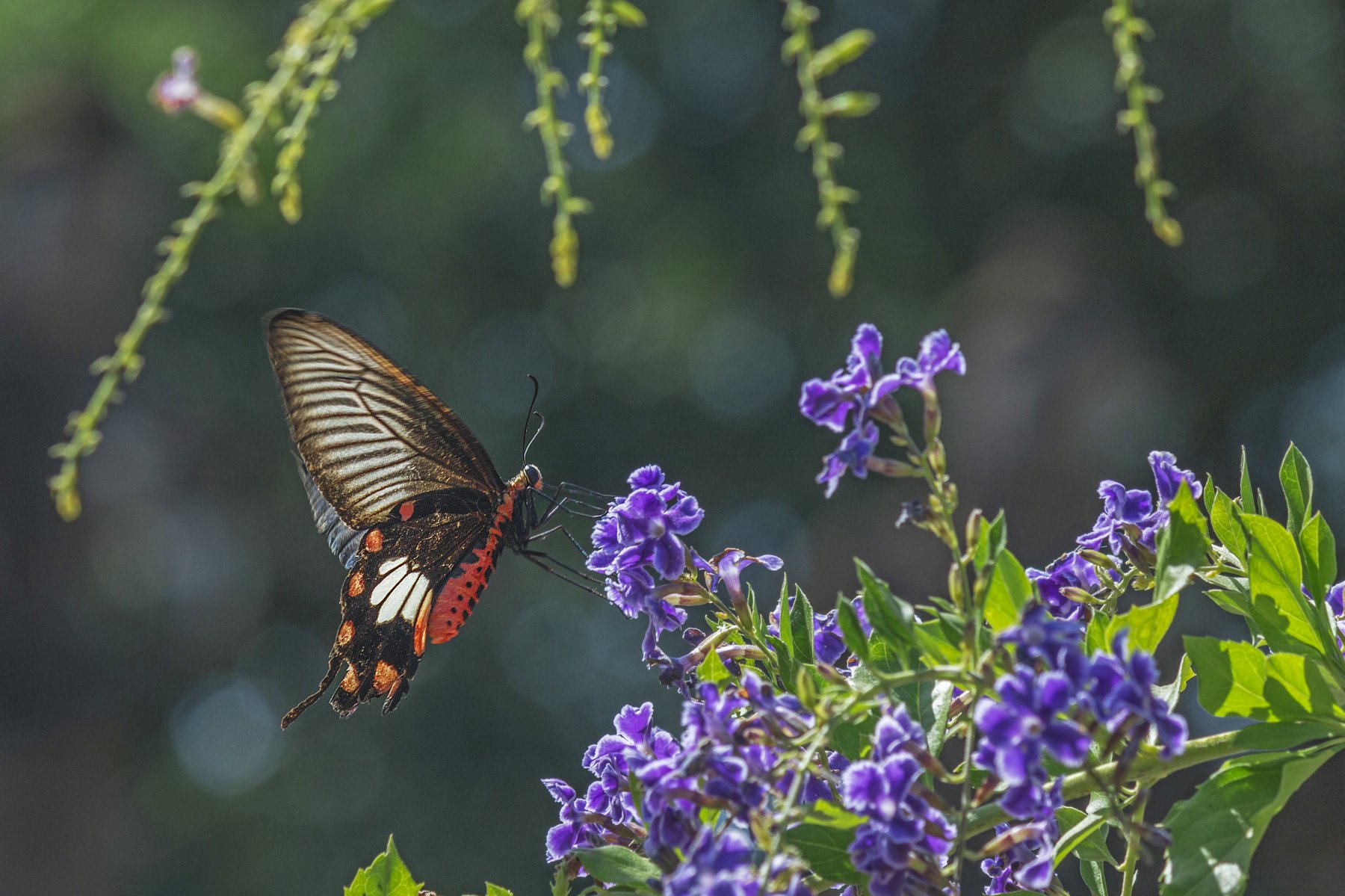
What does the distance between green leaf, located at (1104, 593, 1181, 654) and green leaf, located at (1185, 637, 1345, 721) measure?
4cm

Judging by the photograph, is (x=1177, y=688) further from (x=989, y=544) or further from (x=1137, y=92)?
(x=1137, y=92)

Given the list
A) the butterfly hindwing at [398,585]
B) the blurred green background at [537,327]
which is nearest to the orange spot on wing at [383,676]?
the butterfly hindwing at [398,585]

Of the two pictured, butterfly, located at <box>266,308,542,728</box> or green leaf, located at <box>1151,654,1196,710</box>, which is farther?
butterfly, located at <box>266,308,542,728</box>

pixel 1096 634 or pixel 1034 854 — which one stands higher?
pixel 1096 634

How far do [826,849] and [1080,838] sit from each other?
300 mm

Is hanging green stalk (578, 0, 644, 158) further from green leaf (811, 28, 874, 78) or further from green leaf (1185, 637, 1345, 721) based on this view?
green leaf (1185, 637, 1345, 721)

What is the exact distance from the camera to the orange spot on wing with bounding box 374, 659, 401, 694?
8.70ft

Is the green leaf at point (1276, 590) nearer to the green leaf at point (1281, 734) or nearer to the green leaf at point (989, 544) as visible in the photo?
the green leaf at point (1281, 734)

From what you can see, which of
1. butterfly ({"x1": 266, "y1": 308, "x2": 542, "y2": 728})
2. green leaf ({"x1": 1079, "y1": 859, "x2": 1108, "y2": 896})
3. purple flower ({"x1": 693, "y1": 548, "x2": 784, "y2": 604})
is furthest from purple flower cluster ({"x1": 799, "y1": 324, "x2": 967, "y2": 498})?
butterfly ({"x1": 266, "y1": 308, "x2": 542, "y2": 728})

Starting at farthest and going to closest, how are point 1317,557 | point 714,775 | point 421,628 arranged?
point 421,628 → point 1317,557 → point 714,775

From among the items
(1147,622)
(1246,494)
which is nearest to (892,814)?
(1147,622)

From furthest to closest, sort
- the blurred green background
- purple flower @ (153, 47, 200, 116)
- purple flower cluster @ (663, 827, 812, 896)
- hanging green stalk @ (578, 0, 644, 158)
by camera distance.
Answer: the blurred green background
purple flower @ (153, 47, 200, 116)
hanging green stalk @ (578, 0, 644, 158)
purple flower cluster @ (663, 827, 812, 896)

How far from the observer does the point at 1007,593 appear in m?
1.27

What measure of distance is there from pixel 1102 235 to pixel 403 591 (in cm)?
943
